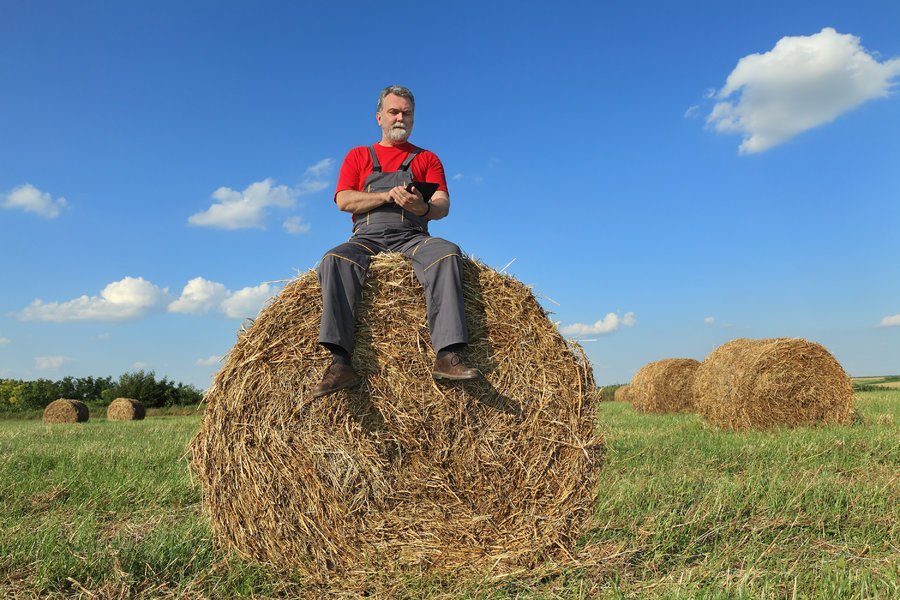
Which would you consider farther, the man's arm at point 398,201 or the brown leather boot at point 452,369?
the man's arm at point 398,201

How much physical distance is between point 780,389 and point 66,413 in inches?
927

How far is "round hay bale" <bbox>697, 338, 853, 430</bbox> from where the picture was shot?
10.3 metres

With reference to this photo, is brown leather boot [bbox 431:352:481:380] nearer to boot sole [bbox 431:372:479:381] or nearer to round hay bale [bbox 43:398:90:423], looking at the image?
boot sole [bbox 431:372:479:381]

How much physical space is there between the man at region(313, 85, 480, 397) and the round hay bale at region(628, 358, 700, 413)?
11948 mm

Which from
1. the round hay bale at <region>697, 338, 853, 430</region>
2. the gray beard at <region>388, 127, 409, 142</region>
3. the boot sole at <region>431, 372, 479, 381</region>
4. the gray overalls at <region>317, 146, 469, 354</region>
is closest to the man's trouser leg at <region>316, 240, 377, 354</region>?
the gray overalls at <region>317, 146, 469, 354</region>

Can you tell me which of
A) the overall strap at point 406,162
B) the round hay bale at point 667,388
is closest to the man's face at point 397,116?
the overall strap at point 406,162

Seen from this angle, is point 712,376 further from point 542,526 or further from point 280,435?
point 280,435

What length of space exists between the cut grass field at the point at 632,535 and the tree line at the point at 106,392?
31.4m

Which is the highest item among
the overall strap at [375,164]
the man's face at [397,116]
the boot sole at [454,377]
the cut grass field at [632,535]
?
the man's face at [397,116]

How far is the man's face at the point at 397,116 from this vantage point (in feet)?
15.5

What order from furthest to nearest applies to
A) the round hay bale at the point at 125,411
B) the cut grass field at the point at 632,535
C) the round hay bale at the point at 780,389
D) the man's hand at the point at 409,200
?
the round hay bale at the point at 125,411, the round hay bale at the point at 780,389, the man's hand at the point at 409,200, the cut grass field at the point at 632,535

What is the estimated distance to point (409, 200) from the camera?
4340 millimetres

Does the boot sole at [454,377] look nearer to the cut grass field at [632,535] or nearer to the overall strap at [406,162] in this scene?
the cut grass field at [632,535]

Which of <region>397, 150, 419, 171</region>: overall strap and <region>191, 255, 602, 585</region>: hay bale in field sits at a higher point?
<region>397, 150, 419, 171</region>: overall strap
